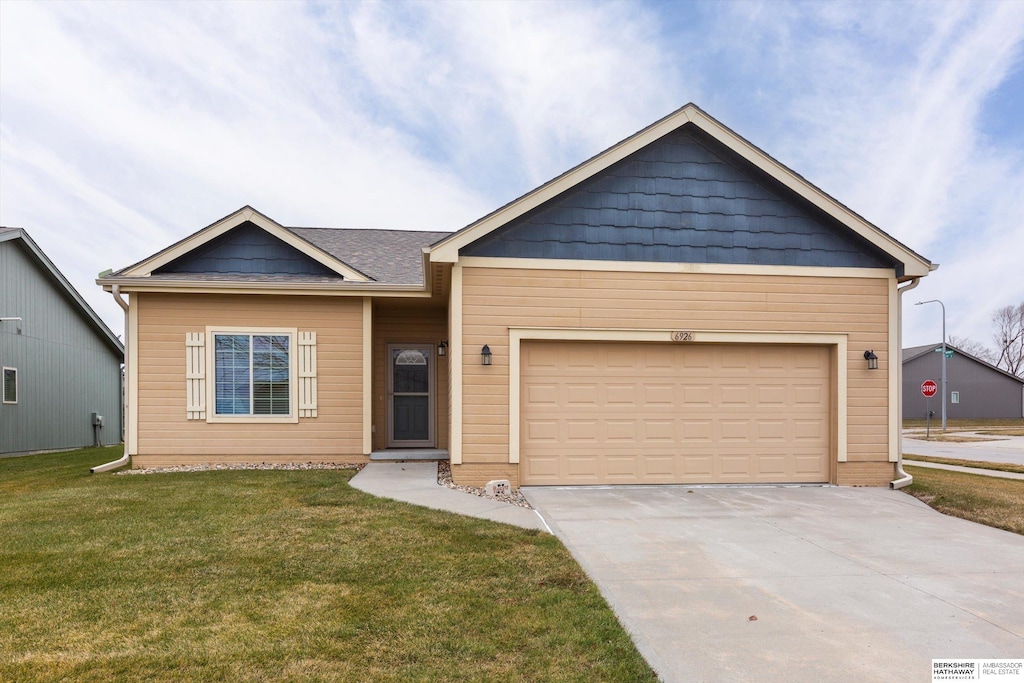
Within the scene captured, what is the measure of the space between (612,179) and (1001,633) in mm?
6660

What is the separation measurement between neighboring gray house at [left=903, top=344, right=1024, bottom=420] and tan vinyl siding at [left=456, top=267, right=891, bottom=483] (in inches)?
1464

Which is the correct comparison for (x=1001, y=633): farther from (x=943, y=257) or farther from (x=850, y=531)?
(x=943, y=257)

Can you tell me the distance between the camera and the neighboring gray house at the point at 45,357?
1530cm

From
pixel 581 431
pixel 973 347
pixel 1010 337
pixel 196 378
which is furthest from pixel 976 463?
pixel 973 347

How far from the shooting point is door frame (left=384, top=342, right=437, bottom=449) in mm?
11961

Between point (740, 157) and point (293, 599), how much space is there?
805cm

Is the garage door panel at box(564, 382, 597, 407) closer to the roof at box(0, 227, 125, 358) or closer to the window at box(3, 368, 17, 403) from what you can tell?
the roof at box(0, 227, 125, 358)

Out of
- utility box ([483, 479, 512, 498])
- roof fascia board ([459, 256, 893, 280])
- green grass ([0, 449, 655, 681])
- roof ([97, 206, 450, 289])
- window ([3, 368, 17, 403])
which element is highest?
roof ([97, 206, 450, 289])

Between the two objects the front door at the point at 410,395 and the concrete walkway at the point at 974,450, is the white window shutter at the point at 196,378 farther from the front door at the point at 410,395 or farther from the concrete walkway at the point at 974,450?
the concrete walkway at the point at 974,450

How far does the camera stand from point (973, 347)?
197 ft

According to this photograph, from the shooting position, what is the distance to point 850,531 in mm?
6246

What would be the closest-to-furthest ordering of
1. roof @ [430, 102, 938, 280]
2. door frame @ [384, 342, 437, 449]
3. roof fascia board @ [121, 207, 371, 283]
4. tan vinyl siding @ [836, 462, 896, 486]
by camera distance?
roof @ [430, 102, 938, 280], tan vinyl siding @ [836, 462, 896, 486], roof fascia board @ [121, 207, 371, 283], door frame @ [384, 342, 437, 449]

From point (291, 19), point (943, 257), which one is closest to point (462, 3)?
point (291, 19)

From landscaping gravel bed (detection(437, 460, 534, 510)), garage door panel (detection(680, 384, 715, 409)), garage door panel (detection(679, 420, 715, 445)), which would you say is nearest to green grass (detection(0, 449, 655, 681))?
landscaping gravel bed (detection(437, 460, 534, 510))
